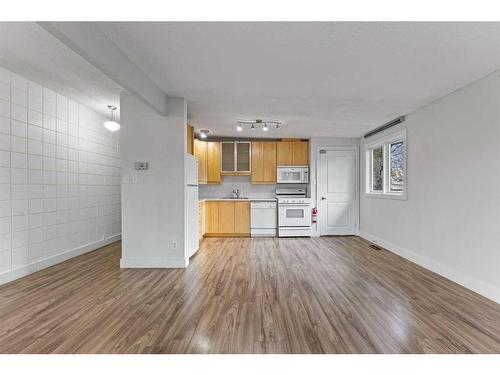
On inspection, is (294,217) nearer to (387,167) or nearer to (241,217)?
(241,217)

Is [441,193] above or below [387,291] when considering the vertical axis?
above

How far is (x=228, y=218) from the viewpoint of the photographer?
589 centimetres

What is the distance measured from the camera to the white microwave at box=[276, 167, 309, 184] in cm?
617

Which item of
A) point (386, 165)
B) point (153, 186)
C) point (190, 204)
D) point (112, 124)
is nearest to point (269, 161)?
point (386, 165)

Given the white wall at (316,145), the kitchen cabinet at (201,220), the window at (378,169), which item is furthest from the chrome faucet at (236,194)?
the window at (378,169)

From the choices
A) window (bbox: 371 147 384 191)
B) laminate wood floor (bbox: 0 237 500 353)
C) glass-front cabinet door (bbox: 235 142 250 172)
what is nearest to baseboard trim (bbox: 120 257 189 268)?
laminate wood floor (bbox: 0 237 500 353)

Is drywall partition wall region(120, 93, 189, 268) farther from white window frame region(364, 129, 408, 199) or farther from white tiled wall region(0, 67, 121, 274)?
white window frame region(364, 129, 408, 199)

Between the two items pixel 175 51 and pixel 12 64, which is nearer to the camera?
pixel 175 51

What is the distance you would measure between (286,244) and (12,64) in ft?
15.4

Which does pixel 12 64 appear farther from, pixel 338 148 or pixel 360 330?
pixel 338 148

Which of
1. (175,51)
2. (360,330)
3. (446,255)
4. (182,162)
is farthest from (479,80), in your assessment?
(182,162)

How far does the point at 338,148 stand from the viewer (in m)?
6.07

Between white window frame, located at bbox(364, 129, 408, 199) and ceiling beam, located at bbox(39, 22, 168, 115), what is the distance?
3851 millimetres

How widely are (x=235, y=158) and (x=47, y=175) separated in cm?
360
